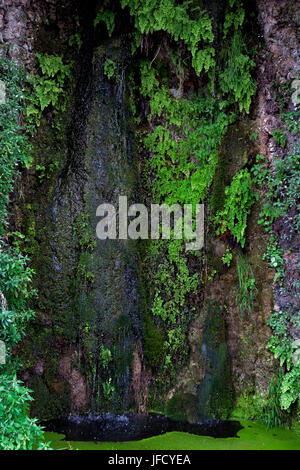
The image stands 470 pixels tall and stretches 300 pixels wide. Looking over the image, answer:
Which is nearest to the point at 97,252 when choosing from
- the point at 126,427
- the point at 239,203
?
the point at 239,203

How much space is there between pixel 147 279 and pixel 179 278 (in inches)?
21.0

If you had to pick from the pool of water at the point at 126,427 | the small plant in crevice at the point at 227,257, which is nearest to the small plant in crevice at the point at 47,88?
the small plant in crevice at the point at 227,257

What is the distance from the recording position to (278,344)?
5.16 m

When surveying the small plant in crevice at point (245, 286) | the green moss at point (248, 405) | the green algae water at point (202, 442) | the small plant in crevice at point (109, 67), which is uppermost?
the small plant in crevice at point (109, 67)

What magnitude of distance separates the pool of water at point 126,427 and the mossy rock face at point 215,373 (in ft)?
0.62

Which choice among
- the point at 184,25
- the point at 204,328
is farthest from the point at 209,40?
the point at 204,328

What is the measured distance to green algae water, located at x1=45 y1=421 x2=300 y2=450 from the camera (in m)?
4.36

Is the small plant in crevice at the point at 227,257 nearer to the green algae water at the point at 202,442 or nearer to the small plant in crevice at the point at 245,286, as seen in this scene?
the small plant in crevice at the point at 245,286

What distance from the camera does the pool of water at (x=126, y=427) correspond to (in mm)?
4688

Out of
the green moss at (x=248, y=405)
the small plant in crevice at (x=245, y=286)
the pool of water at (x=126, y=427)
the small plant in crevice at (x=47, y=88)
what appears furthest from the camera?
the small plant in crevice at (x=47, y=88)

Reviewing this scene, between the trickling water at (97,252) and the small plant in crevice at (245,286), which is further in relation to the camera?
the small plant in crevice at (245,286)

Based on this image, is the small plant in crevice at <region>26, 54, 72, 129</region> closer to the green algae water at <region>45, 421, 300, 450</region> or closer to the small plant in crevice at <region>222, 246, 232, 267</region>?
the small plant in crevice at <region>222, 246, 232, 267</region>

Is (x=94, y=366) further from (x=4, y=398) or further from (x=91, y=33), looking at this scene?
(x=91, y=33)

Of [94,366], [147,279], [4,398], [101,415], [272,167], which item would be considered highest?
[272,167]
